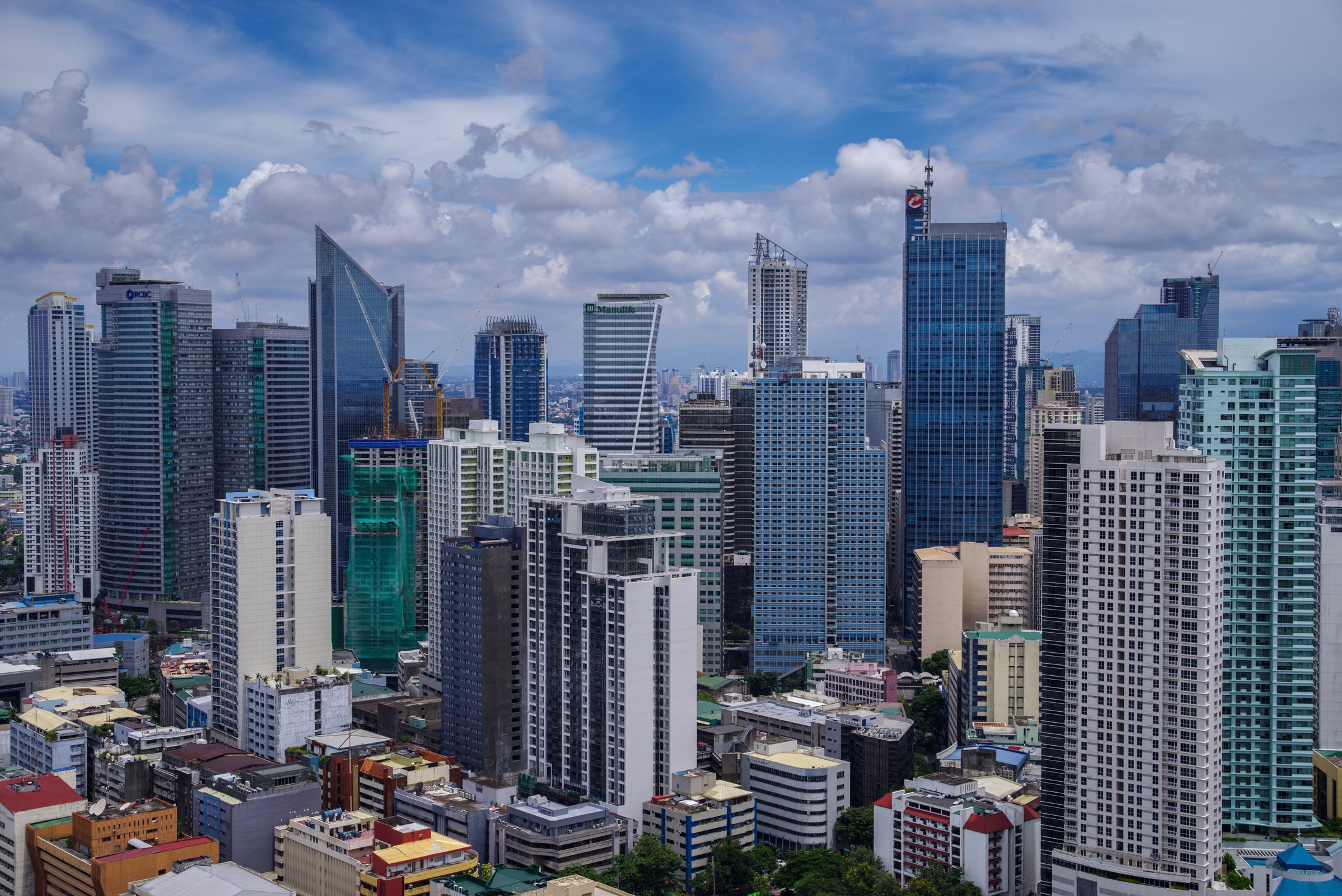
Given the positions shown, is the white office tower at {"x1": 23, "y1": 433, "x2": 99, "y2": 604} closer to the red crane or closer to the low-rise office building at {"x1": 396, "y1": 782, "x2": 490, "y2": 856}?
the red crane

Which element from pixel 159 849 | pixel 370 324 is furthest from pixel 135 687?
pixel 370 324

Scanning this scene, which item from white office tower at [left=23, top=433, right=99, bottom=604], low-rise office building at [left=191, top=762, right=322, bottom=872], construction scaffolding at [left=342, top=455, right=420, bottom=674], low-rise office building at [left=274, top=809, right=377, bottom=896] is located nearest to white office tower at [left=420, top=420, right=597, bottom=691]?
construction scaffolding at [left=342, top=455, right=420, bottom=674]

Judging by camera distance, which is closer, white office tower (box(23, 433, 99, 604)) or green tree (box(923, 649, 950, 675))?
green tree (box(923, 649, 950, 675))

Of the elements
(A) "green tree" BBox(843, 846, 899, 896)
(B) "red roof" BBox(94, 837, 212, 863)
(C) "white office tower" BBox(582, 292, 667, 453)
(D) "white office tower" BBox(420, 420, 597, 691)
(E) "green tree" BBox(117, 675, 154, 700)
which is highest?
(C) "white office tower" BBox(582, 292, 667, 453)

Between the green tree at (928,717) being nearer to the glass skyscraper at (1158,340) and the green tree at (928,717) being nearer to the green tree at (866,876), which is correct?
the green tree at (866,876)

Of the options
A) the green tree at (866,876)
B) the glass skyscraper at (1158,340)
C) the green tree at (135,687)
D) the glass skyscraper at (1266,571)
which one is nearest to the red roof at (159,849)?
the green tree at (866,876)

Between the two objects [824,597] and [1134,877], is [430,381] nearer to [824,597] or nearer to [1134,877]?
[824,597]
